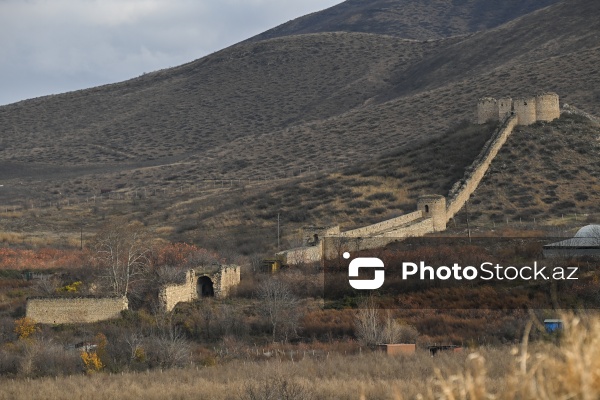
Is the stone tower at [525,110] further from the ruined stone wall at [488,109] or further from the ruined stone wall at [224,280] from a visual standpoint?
the ruined stone wall at [224,280]

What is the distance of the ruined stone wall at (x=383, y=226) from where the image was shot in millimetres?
35000

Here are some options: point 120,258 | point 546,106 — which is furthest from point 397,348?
point 546,106

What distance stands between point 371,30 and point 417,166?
4805 inches

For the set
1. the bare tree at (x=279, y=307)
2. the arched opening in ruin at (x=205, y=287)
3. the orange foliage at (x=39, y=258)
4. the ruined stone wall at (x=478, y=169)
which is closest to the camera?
the bare tree at (x=279, y=307)

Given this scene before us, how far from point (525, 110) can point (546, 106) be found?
1.08 m

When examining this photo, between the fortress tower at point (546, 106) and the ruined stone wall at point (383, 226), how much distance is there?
12.7 m

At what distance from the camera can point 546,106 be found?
47.1m

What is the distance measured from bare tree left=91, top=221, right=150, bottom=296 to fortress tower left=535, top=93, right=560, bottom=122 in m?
19.2

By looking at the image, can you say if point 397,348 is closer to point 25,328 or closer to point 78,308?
point 78,308

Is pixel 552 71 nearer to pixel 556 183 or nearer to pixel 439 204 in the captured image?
pixel 556 183

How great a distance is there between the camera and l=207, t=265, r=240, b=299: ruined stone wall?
29531 mm

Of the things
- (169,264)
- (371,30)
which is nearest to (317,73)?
(371,30)

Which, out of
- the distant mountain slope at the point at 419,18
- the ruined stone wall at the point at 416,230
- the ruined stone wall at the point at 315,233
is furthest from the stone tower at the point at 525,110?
the distant mountain slope at the point at 419,18

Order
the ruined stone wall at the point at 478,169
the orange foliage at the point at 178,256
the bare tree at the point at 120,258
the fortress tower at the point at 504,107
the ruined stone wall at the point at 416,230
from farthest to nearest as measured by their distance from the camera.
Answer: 1. the fortress tower at the point at 504,107
2. the ruined stone wall at the point at 478,169
3. the ruined stone wall at the point at 416,230
4. the orange foliage at the point at 178,256
5. the bare tree at the point at 120,258
